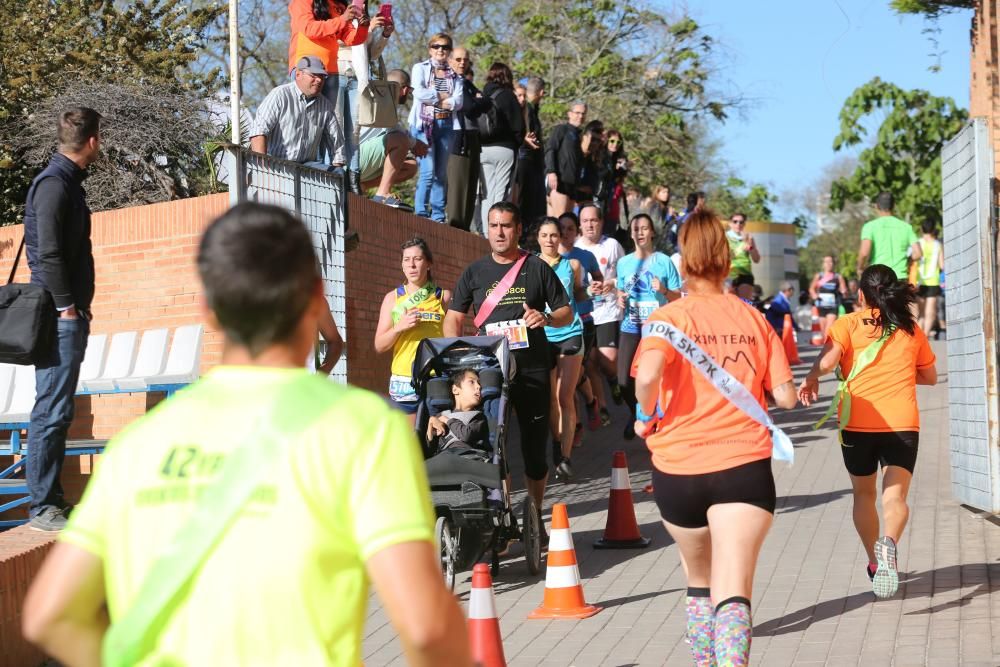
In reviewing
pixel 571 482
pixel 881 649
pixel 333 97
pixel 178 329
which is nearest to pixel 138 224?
pixel 178 329

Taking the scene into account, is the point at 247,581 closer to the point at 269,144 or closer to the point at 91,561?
the point at 91,561

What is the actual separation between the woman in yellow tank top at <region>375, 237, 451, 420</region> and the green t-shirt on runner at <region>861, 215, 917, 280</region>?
24.3ft

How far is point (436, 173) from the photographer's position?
1586cm

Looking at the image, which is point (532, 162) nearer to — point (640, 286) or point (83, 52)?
point (640, 286)

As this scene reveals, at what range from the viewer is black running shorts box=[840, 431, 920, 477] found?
7.91 meters

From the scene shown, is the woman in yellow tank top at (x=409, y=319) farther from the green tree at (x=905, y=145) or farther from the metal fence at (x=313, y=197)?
the green tree at (x=905, y=145)

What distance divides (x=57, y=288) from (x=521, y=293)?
3298 millimetres

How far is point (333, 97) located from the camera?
12727 mm

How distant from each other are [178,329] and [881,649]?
20.7 ft

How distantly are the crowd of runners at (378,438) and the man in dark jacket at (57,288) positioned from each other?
0.07ft

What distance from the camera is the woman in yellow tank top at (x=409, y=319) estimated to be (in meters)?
9.73

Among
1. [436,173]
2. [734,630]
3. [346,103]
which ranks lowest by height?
[734,630]

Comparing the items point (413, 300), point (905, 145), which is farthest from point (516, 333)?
point (905, 145)

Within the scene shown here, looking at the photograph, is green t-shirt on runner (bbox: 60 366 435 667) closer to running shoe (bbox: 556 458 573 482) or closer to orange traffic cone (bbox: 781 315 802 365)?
running shoe (bbox: 556 458 573 482)
